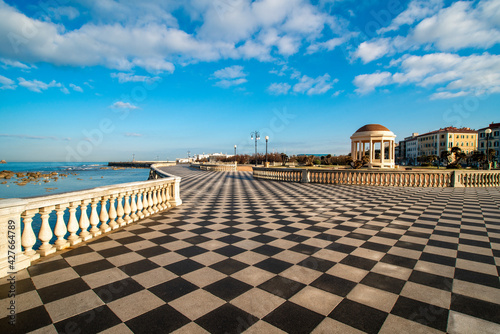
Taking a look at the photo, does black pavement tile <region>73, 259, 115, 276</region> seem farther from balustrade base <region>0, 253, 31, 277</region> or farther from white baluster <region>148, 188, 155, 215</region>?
white baluster <region>148, 188, 155, 215</region>

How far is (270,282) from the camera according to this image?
288 cm

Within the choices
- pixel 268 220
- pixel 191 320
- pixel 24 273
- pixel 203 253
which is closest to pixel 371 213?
pixel 268 220

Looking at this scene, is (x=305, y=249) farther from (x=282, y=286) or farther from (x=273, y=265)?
Result: (x=282, y=286)

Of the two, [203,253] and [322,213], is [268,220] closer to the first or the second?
[322,213]

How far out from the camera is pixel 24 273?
10.0 feet

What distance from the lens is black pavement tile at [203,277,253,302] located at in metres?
2.60

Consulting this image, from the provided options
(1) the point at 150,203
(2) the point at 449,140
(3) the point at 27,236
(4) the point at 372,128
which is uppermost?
(2) the point at 449,140

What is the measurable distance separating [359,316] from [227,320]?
4.11 ft

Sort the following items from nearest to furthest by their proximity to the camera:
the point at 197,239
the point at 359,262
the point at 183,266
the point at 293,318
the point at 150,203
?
the point at 293,318
the point at 183,266
the point at 359,262
the point at 197,239
the point at 150,203

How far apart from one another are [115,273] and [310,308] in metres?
2.47

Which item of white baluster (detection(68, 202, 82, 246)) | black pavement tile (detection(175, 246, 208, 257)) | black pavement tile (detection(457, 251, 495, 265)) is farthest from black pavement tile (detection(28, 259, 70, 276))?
black pavement tile (detection(457, 251, 495, 265))

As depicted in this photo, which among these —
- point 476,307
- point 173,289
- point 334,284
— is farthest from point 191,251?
point 476,307

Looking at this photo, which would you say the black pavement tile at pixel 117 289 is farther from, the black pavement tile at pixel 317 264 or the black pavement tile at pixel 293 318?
the black pavement tile at pixel 317 264

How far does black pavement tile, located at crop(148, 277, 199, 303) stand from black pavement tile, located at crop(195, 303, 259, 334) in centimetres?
52
